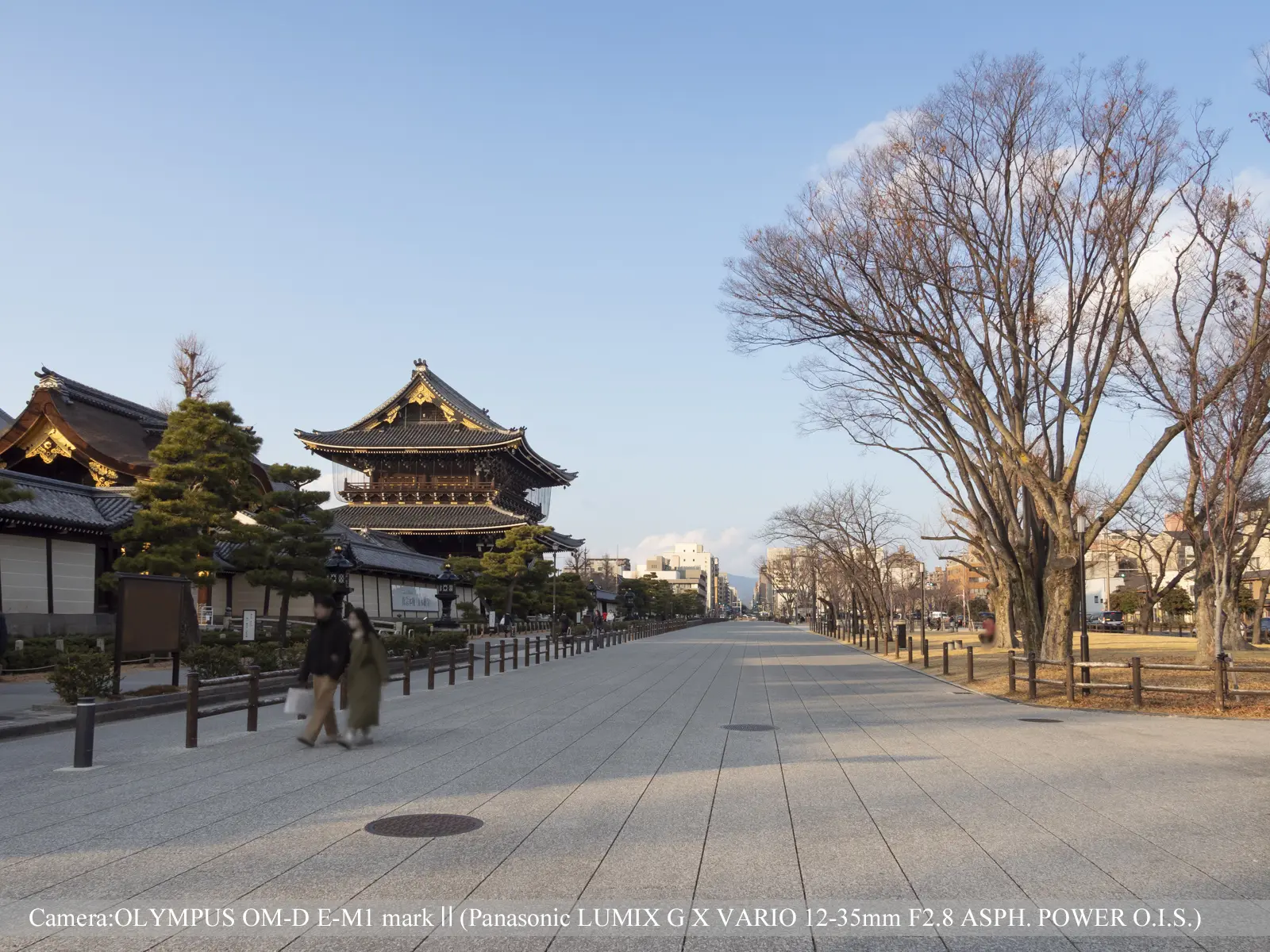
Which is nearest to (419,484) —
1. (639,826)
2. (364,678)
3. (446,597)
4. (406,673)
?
(446,597)

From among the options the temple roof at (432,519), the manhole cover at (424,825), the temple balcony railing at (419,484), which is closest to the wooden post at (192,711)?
the manhole cover at (424,825)

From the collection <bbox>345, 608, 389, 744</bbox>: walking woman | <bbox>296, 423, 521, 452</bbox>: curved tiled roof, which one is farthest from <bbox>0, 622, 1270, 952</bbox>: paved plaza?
<bbox>296, 423, 521, 452</bbox>: curved tiled roof

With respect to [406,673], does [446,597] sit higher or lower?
higher

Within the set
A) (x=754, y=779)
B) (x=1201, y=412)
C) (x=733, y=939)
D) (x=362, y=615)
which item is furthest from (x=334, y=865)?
(x=1201, y=412)

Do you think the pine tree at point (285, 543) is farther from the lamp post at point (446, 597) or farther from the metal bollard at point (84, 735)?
the metal bollard at point (84, 735)

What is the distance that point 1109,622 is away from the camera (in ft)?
260

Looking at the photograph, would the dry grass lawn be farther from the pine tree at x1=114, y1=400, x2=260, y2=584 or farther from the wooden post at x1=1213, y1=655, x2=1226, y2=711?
the pine tree at x1=114, y1=400, x2=260, y2=584

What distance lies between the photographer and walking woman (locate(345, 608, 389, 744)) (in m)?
11.4

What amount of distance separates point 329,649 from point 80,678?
230 inches

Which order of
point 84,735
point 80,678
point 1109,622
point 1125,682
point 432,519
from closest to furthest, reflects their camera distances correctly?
point 84,735, point 80,678, point 1125,682, point 432,519, point 1109,622

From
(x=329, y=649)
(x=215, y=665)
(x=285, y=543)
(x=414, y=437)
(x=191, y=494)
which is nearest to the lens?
(x=329, y=649)

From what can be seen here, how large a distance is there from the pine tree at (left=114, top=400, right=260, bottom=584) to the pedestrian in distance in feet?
53.5

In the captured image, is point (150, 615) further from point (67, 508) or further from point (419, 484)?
point (419, 484)

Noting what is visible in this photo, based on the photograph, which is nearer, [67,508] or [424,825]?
[424,825]
